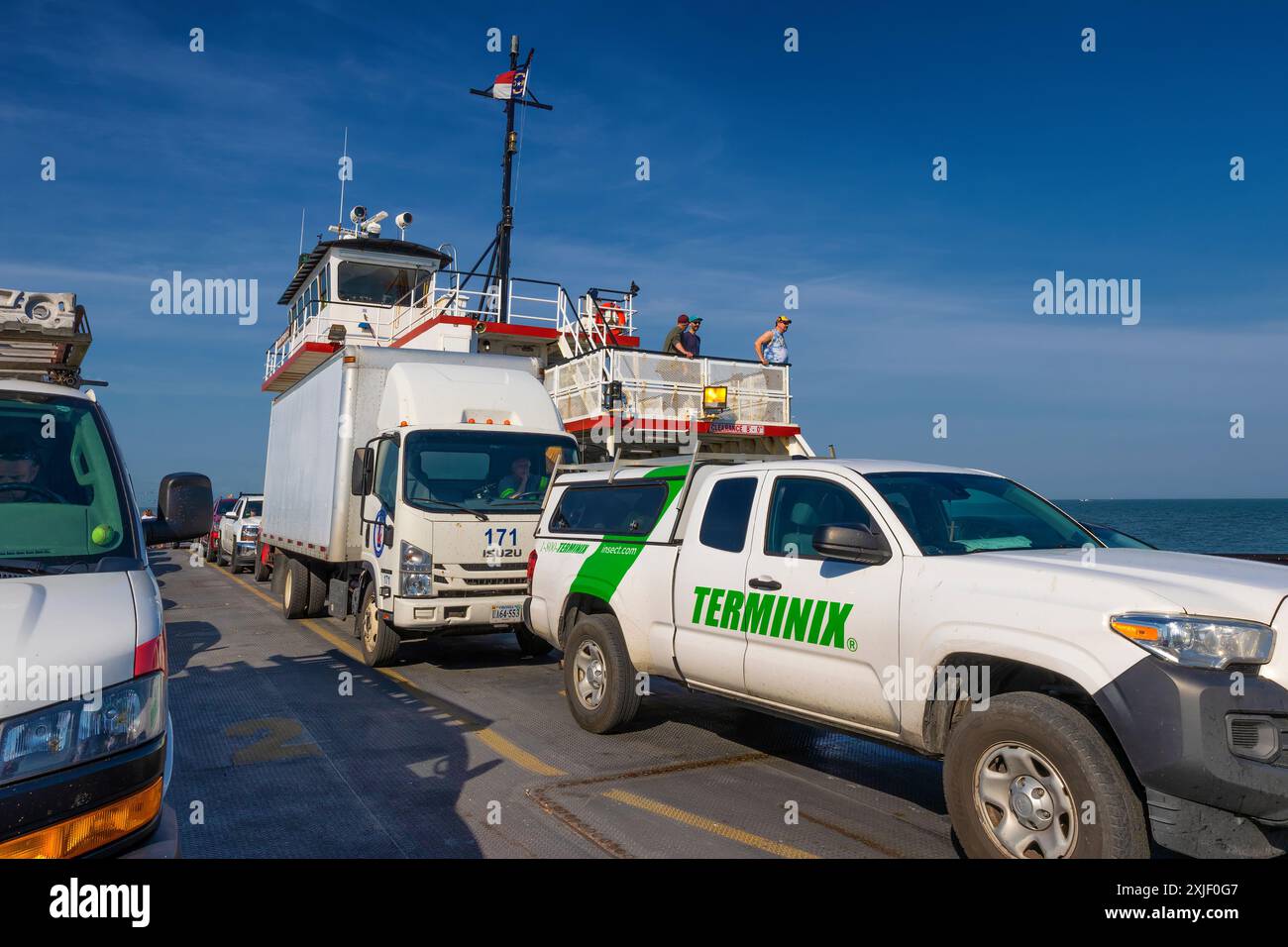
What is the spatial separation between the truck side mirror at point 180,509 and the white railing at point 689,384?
11.2 metres

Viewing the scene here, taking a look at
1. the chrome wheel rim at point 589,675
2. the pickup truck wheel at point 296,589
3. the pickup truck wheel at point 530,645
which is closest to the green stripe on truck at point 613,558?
the chrome wheel rim at point 589,675

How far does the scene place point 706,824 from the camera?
16.4 ft

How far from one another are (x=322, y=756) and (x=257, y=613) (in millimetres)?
8783

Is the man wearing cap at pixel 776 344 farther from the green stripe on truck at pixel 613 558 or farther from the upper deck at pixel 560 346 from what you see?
the green stripe on truck at pixel 613 558

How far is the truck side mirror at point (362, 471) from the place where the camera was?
392 inches

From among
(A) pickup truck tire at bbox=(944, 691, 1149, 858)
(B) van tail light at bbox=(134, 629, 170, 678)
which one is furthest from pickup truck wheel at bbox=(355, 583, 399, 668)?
(B) van tail light at bbox=(134, 629, 170, 678)

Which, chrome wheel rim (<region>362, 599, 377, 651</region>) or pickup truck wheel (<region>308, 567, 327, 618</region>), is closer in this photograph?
chrome wheel rim (<region>362, 599, 377, 651</region>)

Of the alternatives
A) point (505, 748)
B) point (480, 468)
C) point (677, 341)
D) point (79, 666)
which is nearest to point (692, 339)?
point (677, 341)

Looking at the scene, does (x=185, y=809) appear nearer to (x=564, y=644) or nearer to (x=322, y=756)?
(x=322, y=756)

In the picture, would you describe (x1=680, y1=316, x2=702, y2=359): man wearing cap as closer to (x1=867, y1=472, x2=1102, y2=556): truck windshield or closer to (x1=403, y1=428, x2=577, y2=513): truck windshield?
(x1=403, y1=428, x2=577, y2=513): truck windshield

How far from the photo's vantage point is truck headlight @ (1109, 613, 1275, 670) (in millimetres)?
3520
